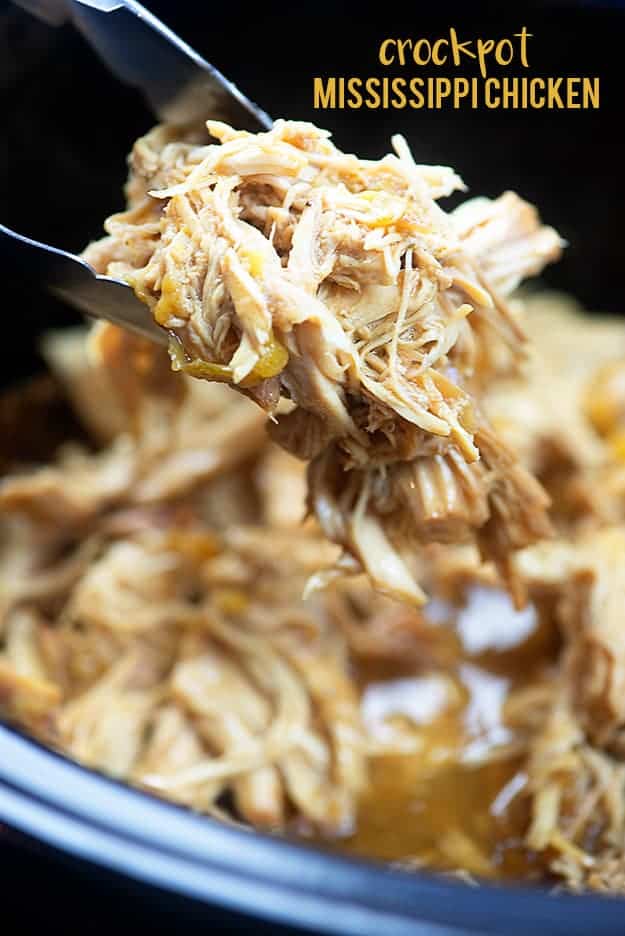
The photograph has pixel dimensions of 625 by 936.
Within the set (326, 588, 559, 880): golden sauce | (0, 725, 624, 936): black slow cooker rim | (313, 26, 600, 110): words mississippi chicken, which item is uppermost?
(313, 26, 600, 110): words mississippi chicken

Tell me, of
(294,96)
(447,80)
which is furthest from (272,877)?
(447,80)

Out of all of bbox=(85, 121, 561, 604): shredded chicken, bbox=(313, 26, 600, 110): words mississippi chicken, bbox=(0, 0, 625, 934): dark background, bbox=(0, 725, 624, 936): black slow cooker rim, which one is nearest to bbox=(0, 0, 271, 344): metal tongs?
bbox=(85, 121, 561, 604): shredded chicken

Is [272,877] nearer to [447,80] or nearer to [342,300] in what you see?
[342,300]

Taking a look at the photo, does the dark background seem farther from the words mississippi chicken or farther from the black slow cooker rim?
the black slow cooker rim

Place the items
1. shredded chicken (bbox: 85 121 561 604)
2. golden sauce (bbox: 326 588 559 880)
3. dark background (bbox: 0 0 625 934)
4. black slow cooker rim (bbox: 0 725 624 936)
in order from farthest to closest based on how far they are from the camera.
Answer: dark background (bbox: 0 0 625 934), golden sauce (bbox: 326 588 559 880), shredded chicken (bbox: 85 121 561 604), black slow cooker rim (bbox: 0 725 624 936)

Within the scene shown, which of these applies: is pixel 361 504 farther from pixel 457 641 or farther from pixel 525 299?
pixel 525 299

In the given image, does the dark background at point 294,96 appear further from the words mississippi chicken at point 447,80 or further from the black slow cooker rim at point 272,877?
the black slow cooker rim at point 272,877
